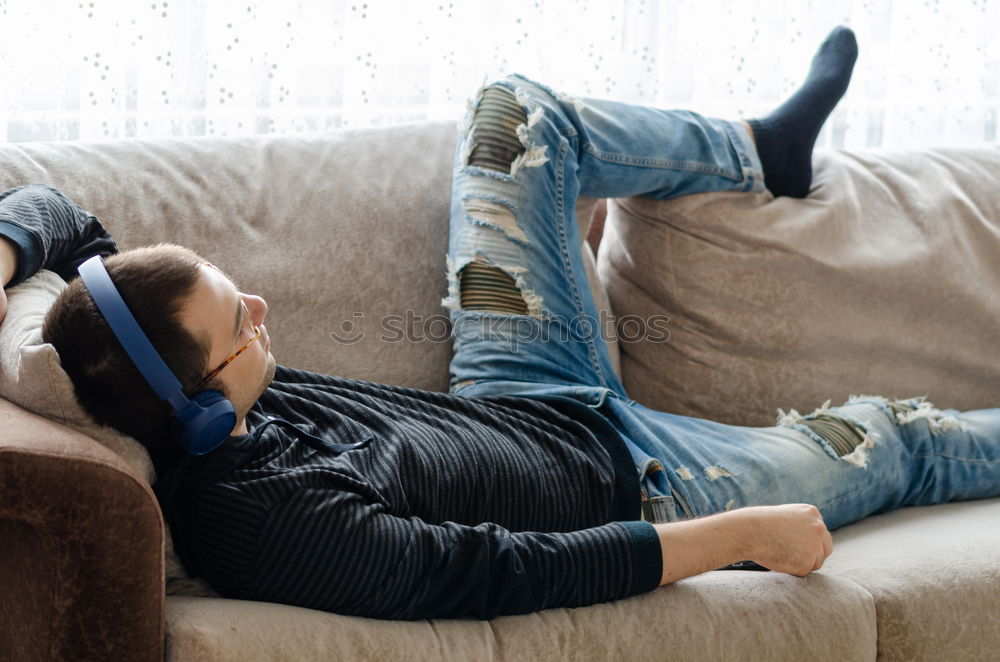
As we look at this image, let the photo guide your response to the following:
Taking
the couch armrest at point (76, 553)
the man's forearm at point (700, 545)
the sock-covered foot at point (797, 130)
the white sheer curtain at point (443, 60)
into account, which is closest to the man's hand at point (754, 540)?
the man's forearm at point (700, 545)

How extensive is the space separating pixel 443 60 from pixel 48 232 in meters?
1.00

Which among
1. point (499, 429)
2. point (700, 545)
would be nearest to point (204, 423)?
point (499, 429)

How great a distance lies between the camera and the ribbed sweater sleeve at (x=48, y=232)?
1.08 meters

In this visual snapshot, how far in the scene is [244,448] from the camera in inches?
41.1

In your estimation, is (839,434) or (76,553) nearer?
(76,553)

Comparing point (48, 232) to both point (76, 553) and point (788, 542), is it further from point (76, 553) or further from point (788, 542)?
point (788, 542)

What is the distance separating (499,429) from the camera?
4.25ft

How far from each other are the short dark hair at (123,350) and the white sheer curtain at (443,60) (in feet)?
2.55

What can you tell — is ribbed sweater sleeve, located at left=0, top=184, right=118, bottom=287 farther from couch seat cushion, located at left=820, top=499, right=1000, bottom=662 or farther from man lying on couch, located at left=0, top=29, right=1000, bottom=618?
couch seat cushion, located at left=820, top=499, right=1000, bottom=662

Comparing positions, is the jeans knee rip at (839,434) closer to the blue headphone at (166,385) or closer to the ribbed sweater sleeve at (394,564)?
the ribbed sweater sleeve at (394,564)

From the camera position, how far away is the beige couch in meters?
0.84

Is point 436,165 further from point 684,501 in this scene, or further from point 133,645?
point 133,645

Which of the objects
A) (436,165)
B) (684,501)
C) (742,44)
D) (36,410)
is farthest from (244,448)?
(742,44)

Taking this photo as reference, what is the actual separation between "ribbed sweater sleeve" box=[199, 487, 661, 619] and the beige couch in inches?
0.9
